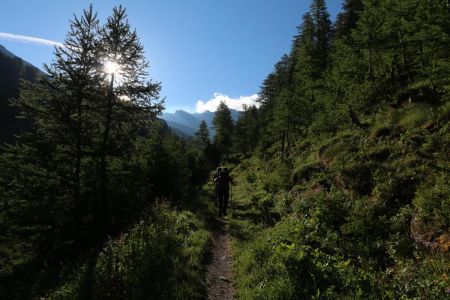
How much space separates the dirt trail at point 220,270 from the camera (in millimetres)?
8189

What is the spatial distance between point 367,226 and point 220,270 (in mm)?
4162

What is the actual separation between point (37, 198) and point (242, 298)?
10035 millimetres

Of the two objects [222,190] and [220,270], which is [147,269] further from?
[222,190]

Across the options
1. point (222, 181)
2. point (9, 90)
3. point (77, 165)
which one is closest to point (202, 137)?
point (222, 181)

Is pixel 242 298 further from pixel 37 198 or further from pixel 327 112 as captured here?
pixel 327 112

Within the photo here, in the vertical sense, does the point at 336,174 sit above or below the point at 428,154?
below

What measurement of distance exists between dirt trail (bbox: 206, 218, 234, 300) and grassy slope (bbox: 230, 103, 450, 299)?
35cm

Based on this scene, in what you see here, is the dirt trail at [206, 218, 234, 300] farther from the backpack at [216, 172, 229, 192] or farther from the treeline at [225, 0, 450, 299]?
the backpack at [216, 172, 229, 192]

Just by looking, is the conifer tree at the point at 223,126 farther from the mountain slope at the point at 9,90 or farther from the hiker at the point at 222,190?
the mountain slope at the point at 9,90

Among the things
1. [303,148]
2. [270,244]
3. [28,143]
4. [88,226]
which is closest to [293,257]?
[270,244]

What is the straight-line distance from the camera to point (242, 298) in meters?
7.51

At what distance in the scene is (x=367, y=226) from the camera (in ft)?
30.2

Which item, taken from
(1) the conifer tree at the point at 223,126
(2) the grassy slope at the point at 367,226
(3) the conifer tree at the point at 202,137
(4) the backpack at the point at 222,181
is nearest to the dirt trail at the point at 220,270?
(2) the grassy slope at the point at 367,226

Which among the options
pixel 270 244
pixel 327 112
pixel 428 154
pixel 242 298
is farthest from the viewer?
pixel 327 112
